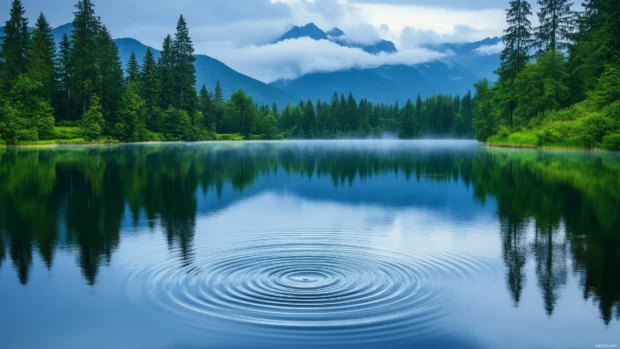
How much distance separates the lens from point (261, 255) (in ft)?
40.7

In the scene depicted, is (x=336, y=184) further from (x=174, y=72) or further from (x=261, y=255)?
(x=174, y=72)

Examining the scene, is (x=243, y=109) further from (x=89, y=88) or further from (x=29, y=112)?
(x=29, y=112)

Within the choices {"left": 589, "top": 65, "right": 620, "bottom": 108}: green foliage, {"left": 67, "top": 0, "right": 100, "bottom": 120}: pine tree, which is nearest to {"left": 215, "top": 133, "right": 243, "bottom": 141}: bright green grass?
{"left": 67, "top": 0, "right": 100, "bottom": 120}: pine tree

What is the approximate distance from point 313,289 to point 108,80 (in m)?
104

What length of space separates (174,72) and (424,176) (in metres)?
105

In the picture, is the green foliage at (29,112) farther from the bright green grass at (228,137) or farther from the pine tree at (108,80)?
the bright green grass at (228,137)

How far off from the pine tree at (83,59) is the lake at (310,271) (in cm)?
8346

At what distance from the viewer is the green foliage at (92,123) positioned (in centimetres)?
9131

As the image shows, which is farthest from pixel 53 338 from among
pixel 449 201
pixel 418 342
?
pixel 449 201


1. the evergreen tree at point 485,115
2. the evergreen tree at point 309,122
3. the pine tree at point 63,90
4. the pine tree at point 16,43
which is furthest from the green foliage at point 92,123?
the evergreen tree at point 309,122

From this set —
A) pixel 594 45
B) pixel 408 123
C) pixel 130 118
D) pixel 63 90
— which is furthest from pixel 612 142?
pixel 408 123

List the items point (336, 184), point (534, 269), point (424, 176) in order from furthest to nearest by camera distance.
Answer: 1. point (424, 176)
2. point (336, 184)
3. point (534, 269)

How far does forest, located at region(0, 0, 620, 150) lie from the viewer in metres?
65.8

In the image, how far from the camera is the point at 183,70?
419ft
